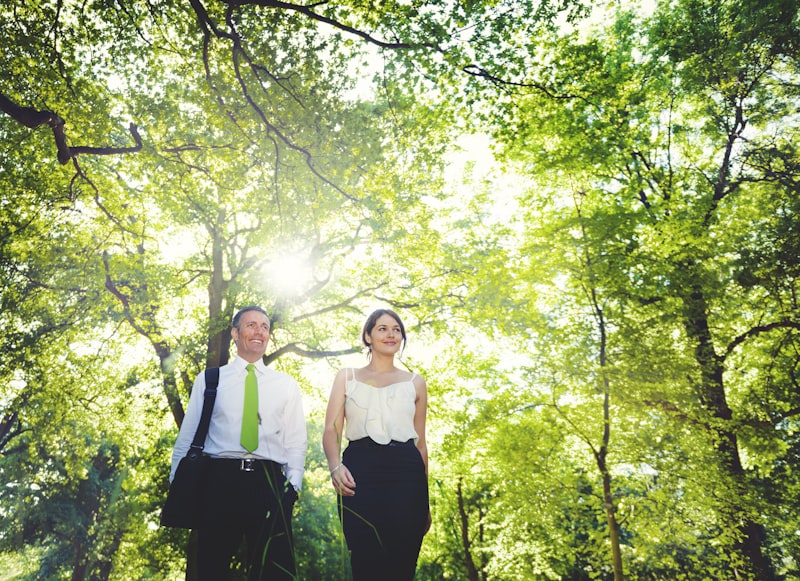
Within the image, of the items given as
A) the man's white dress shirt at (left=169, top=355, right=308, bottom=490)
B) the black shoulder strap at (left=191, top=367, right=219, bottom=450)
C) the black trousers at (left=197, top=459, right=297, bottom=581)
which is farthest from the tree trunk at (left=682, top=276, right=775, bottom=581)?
the black shoulder strap at (left=191, top=367, right=219, bottom=450)

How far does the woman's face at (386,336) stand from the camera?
3072 mm

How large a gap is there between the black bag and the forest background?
206 cm

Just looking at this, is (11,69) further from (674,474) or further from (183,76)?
(674,474)

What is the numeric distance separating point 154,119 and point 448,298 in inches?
307

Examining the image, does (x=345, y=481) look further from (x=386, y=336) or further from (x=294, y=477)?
(x=386, y=336)

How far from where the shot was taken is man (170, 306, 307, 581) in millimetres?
2764

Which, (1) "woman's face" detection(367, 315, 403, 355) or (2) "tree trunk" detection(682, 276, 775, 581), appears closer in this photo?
(1) "woman's face" detection(367, 315, 403, 355)

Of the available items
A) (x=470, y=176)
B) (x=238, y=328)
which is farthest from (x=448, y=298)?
(x=238, y=328)

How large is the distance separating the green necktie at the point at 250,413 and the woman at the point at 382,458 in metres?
0.49

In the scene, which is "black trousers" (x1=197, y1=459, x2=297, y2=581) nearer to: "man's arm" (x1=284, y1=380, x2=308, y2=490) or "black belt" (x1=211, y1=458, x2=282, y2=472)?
"black belt" (x1=211, y1=458, x2=282, y2=472)

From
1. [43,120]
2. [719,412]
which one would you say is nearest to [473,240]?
[719,412]

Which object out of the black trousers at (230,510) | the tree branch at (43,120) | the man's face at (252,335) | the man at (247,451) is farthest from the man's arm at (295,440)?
the tree branch at (43,120)

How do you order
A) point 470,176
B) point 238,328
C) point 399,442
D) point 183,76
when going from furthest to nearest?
point 470,176 → point 183,76 → point 238,328 → point 399,442

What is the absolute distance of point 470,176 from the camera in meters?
13.2
